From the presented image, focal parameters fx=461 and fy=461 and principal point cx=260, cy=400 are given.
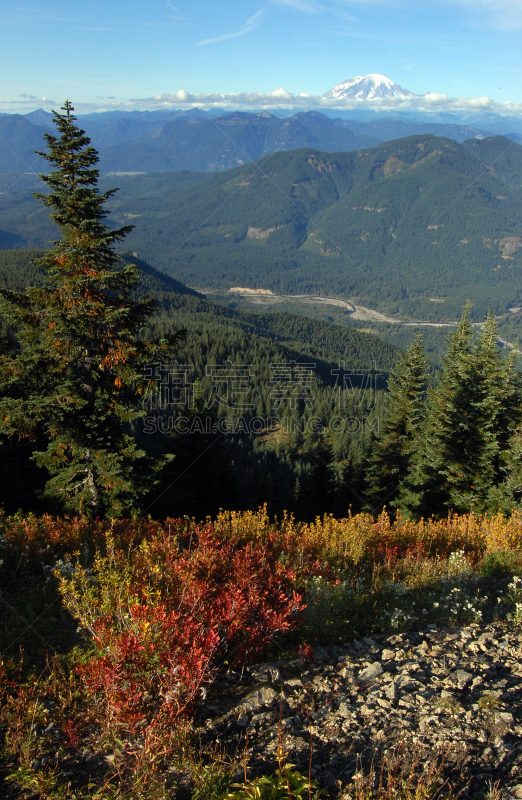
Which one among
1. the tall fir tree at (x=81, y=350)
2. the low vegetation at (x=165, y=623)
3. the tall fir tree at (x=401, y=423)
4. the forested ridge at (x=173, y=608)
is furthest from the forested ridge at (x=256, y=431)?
the low vegetation at (x=165, y=623)

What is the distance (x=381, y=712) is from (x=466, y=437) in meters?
18.1

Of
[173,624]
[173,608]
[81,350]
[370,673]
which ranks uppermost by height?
[81,350]

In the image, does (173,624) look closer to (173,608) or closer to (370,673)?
(173,608)

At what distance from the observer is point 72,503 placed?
39.5 ft

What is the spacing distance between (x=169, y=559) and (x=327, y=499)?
27.6 meters

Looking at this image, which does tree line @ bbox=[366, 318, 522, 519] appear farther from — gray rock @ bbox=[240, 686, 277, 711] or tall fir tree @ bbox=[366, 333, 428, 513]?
gray rock @ bbox=[240, 686, 277, 711]

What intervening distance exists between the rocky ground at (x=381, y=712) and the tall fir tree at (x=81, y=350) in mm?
8349

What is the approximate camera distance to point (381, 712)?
362 cm

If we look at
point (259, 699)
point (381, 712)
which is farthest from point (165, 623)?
point (381, 712)

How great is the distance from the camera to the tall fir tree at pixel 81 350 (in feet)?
35.6

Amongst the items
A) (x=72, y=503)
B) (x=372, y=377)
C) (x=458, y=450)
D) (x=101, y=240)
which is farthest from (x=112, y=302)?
(x=372, y=377)

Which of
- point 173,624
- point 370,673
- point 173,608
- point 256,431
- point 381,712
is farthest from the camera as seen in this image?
point 256,431

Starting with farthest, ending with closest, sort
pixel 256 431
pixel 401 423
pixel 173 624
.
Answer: pixel 256 431 < pixel 401 423 < pixel 173 624

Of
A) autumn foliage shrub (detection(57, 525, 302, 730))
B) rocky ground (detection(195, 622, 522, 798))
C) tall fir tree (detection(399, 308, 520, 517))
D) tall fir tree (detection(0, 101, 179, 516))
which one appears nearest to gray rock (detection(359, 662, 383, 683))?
rocky ground (detection(195, 622, 522, 798))
